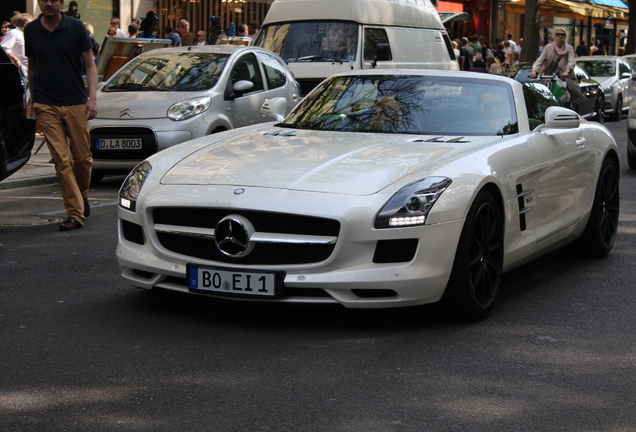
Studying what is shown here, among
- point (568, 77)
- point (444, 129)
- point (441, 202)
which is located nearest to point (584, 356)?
point (441, 202)

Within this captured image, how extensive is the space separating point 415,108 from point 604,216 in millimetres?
1899

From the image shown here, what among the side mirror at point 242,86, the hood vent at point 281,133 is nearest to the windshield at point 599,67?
the side mirror at point 242,86

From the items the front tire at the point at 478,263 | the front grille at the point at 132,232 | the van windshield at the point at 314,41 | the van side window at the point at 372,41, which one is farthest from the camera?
the van side window at the point at 372,41

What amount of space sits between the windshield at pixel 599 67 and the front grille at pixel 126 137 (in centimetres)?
1701

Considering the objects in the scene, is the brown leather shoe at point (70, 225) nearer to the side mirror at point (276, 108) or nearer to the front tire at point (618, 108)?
the side mirror at point (276, 108)

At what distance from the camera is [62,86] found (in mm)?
8469

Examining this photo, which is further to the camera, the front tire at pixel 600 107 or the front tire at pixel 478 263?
the front tire at pixel 600 107

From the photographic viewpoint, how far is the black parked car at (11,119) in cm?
836

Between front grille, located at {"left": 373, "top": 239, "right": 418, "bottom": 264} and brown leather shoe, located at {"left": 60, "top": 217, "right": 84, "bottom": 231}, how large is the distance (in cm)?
409

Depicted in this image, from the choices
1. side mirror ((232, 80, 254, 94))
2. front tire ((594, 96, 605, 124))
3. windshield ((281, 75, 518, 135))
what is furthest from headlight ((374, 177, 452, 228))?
front tire ((594, 96, 605, 124))

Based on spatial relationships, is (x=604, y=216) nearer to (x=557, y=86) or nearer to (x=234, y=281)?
(x=234, y=281)

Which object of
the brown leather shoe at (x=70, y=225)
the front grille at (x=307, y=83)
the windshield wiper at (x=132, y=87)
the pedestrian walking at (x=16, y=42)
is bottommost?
the brown leather shoe at (x=70, y=225)

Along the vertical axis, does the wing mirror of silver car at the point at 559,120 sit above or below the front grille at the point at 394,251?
above

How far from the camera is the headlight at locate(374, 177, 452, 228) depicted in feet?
16.5
